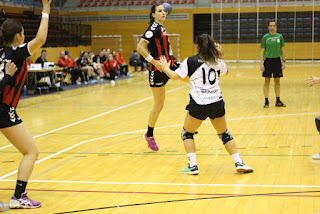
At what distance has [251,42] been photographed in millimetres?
22672

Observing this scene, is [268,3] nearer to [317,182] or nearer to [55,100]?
[55,100]

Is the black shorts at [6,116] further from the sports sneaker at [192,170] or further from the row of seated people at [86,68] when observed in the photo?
the row of seated people at [86,68]

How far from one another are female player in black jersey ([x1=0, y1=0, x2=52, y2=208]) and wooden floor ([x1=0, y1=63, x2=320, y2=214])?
269 mm

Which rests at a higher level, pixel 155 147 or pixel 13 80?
pixel 13 80

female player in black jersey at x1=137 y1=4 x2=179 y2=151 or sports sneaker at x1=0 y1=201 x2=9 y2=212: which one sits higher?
female player in black jersey at x1=137 y1=4 x2=179 y2=151

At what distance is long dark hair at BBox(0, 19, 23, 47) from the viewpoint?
4.15 metres

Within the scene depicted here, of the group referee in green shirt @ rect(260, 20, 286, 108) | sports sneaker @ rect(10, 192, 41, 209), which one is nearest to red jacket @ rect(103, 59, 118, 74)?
referee in green shirt @ rect(260, 20, 286, 108)

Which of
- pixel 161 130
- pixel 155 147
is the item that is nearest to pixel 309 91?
pixel 161 130

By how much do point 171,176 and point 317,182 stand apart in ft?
5.02

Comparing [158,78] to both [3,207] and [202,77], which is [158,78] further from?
[3,207]

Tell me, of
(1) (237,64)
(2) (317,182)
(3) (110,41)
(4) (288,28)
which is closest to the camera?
(2) (317,182)

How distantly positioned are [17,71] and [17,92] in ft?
0.61

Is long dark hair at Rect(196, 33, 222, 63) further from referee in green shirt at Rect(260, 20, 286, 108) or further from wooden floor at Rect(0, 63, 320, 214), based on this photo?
referee in green shirt at Rect(260, 20, 286, 108)

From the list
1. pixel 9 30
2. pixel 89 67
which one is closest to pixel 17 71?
pixel 9 30
